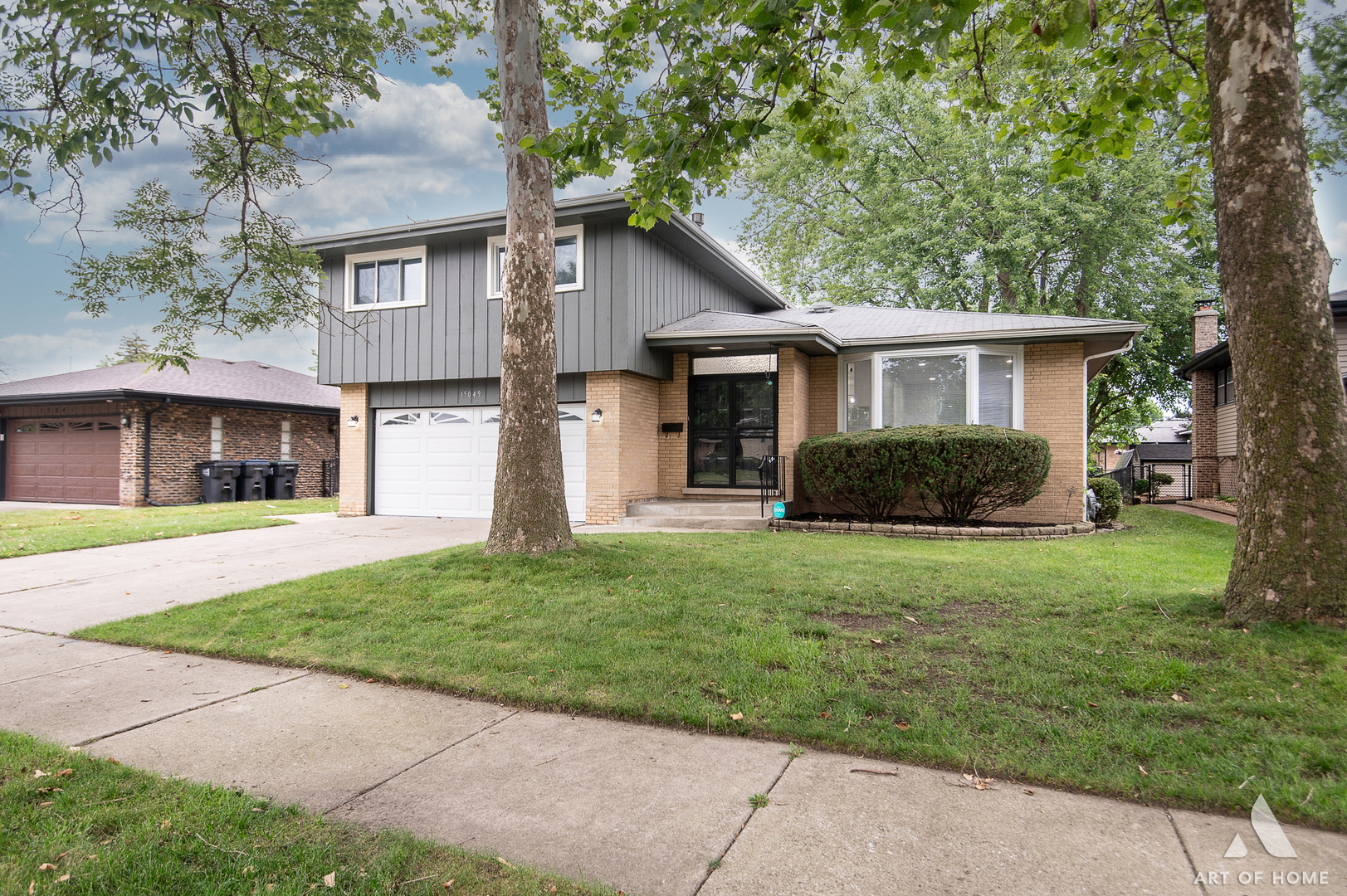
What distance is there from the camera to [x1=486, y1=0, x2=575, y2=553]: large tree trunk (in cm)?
663

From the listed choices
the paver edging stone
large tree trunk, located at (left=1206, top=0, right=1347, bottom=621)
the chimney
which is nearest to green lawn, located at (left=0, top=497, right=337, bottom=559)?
the paver edging stone

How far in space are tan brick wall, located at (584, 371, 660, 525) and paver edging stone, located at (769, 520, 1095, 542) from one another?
2.67 metres

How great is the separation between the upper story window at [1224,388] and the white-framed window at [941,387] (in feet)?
35.6

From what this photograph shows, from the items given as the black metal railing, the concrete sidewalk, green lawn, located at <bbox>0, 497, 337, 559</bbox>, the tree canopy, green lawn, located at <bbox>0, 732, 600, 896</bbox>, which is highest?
the tree canopy

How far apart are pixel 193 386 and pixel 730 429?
605 inches

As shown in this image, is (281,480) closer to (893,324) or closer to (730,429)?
(730,429)

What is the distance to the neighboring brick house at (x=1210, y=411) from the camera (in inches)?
714

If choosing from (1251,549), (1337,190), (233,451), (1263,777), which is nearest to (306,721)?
(1263,777)

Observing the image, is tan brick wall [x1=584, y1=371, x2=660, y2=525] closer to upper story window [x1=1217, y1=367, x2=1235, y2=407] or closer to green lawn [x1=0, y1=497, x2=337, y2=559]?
green lawn [x1=0, y1=497, x2=337, y2=559]

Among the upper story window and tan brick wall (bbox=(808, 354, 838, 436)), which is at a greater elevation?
the upper story window

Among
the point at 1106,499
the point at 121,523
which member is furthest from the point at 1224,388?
the point at 121,523

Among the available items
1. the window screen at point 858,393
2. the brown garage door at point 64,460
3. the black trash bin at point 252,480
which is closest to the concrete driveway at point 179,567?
the window screen at point 858,393

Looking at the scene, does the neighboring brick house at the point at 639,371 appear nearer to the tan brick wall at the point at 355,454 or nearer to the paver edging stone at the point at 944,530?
the tan brick wall at the point at 355,454

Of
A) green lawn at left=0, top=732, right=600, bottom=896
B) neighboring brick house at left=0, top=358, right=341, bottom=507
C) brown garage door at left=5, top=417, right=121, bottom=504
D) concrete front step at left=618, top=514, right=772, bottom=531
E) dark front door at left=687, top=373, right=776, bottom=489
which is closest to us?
green lawn at left=0, top=732, right=600, bottom=896
